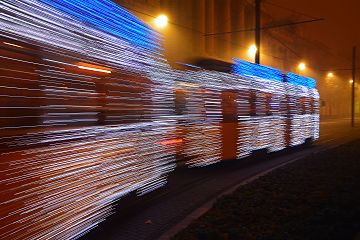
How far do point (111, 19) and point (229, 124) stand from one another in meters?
6.65

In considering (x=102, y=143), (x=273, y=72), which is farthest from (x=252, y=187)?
(x=273, y=72)

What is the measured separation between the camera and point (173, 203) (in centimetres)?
856

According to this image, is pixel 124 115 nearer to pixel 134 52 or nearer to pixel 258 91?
pixel 134 52

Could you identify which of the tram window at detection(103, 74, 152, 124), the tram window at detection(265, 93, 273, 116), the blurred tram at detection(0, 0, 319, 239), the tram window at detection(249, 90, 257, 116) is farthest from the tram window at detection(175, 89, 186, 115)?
the tram window at detection(265, 93, 273, 116)

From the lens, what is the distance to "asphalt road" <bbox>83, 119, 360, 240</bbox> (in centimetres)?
666

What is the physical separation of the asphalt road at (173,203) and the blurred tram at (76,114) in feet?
1.74

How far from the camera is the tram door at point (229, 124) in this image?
12164 mm

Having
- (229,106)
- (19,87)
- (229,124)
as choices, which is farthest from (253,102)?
(19,87)

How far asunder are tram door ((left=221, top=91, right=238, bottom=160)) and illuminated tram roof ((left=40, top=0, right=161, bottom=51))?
14.9ft

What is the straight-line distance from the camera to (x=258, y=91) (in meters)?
14.0

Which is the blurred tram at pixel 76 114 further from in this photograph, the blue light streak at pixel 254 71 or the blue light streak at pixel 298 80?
the blue light streak at pixel 298 80

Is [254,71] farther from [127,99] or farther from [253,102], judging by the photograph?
[127,99]

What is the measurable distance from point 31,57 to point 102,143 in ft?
5.58

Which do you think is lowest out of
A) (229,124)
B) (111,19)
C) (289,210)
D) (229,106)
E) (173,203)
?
(173,203)
